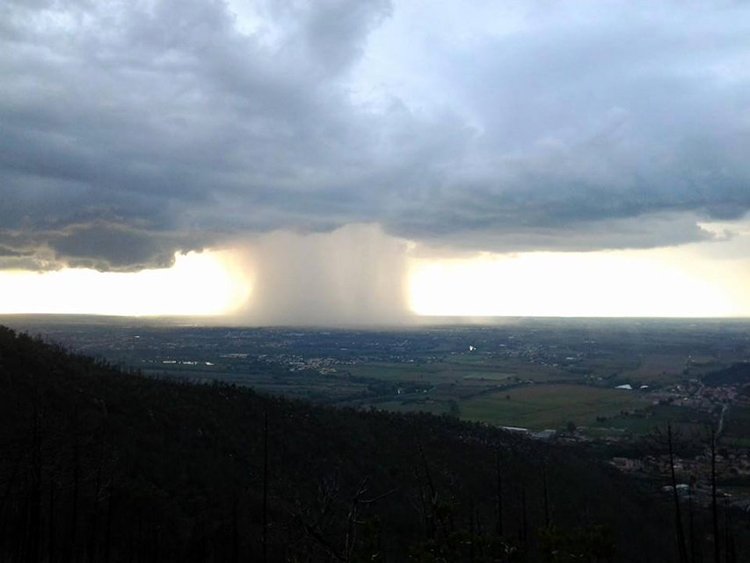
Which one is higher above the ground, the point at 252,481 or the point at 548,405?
the point at 252,481

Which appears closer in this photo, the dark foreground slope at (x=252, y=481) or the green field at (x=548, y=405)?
the dark foreground slope at (x=252, y=481)

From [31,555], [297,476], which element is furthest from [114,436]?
[31,555]

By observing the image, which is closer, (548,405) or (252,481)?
(252,481)

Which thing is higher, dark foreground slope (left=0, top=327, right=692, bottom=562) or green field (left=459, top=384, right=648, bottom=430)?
dark foreground slope (left=0, top=327, right=692, bottom=562)

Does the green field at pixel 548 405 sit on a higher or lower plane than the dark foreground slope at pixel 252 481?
lower
